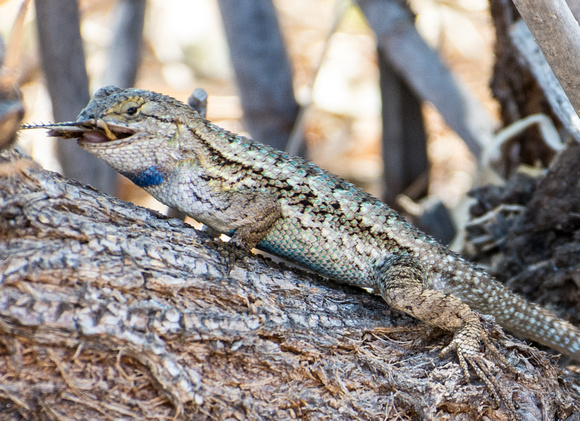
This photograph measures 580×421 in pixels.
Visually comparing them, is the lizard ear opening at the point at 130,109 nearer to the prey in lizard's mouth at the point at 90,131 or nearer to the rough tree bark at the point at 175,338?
the prey in lizard's mouth at the point at 90,131

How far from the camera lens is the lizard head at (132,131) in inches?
115

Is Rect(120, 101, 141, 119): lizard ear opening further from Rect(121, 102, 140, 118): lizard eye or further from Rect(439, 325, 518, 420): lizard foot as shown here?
Rect(439, 325, 518, 420): lizard foot

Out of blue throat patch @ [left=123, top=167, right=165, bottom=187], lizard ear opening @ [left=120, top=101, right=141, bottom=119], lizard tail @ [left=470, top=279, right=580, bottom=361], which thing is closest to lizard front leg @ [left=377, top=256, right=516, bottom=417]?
lizard tail @ [left=470, top=279, right=580, bottom=361]

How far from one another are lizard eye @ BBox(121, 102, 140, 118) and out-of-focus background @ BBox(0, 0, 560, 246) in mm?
681

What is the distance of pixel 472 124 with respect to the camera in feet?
18.4

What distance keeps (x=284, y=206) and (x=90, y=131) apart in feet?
3.49

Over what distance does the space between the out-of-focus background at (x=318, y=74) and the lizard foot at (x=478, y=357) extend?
254cm

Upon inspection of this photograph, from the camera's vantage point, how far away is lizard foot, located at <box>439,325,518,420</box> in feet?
8.57

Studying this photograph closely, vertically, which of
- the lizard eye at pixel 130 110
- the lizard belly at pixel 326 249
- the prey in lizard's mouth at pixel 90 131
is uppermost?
the lizard eye at pixel 130 110

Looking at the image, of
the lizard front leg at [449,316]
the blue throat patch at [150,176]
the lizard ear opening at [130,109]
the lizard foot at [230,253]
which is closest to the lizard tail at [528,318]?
the lizard front leg at [449,316]

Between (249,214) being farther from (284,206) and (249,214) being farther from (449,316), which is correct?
(449,316)

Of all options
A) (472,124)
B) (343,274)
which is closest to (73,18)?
(343,274)

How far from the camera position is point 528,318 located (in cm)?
326

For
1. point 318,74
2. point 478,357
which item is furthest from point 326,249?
point 318,74
